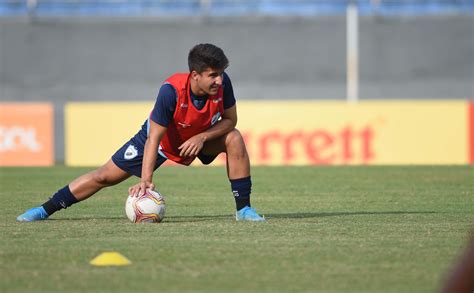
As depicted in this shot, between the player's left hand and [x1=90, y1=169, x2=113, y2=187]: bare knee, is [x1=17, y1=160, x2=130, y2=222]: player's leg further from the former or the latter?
the player's left hand

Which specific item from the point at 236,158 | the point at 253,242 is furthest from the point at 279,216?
the point at 253,242

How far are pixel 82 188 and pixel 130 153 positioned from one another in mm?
620

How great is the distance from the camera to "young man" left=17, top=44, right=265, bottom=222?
9078 millimetres

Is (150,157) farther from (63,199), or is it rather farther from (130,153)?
(63,199)

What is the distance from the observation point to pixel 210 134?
9.31m

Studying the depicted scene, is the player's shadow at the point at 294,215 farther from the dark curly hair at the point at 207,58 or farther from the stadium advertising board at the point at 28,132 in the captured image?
the stadium advertising board at the point at 28,132

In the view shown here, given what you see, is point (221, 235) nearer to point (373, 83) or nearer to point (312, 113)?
point (312, 113)

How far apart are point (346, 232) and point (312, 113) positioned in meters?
13.3

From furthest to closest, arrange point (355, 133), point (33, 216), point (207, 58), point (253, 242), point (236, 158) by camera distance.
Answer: point (355, 133), point (33, 216), point (236, 158), point (207, 58), point (253, 242)

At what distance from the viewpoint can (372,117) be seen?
2188 centimetres

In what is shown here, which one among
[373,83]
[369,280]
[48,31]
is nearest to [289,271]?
[369,280]

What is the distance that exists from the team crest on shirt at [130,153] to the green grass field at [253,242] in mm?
652

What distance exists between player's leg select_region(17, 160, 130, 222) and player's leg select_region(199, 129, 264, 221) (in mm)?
867

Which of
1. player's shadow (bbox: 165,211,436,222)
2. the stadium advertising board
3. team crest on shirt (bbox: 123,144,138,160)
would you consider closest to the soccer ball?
team crest on shirt (bbox: 123,144,138,160)
